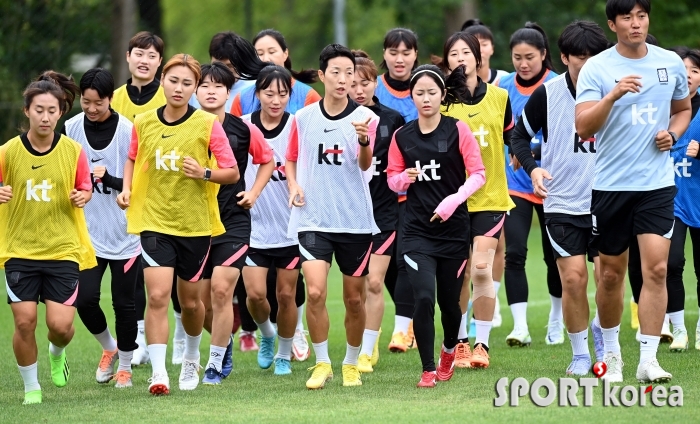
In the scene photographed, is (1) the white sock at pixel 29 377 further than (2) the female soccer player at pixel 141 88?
No

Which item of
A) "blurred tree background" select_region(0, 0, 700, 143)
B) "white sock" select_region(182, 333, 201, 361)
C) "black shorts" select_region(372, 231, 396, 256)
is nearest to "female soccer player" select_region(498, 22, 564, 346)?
"black shorts" select_region(372, 231, 396, 256)

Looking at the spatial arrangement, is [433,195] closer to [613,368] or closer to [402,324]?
[613,368]

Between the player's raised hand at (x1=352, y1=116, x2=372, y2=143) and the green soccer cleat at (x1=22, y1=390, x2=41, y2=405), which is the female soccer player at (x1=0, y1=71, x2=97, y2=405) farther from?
the player's raised hand at (x1=352, y1=116, x2=372, y2=143)

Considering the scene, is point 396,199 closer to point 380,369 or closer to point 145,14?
point 380,369

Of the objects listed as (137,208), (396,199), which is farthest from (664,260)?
(137,208)

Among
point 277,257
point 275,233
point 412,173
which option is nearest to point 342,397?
point 412,173

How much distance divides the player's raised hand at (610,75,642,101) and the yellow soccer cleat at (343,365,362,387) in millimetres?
2644

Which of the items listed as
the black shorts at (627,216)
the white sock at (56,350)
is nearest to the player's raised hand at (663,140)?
the black shorts at (627,216)

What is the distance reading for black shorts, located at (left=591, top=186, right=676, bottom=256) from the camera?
7129mm

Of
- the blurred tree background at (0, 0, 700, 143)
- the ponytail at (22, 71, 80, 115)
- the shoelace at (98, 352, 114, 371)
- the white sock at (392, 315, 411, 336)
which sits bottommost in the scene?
the shoelace at (98, 352, 114, 371)

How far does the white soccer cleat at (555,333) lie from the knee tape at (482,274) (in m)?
1.27

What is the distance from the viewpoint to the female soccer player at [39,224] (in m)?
7.50

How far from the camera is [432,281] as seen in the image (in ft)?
25.0

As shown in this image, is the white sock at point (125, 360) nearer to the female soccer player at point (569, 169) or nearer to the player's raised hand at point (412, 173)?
the player's raised hand at point (412, 173)
